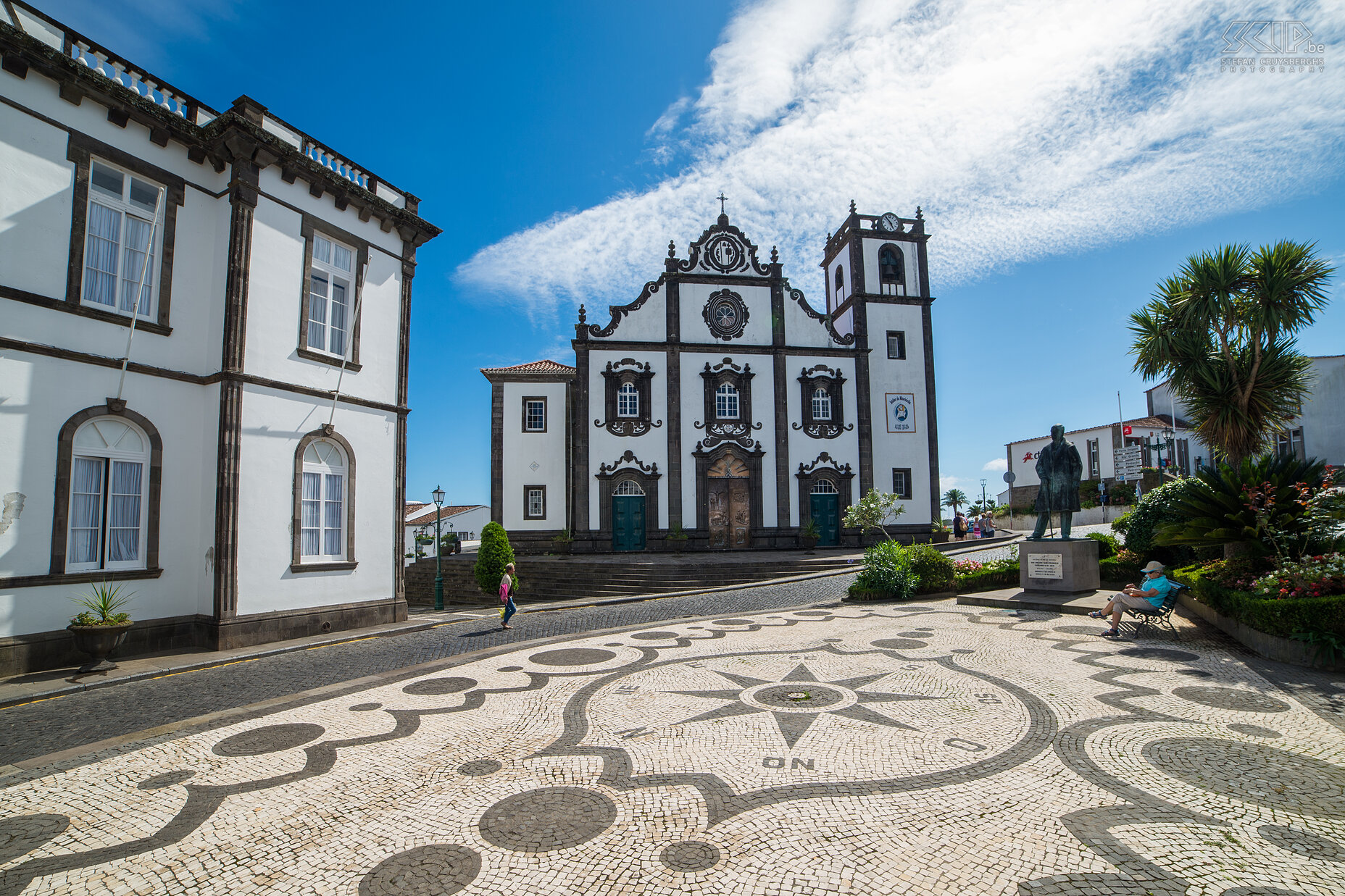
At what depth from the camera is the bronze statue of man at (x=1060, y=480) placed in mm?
12969

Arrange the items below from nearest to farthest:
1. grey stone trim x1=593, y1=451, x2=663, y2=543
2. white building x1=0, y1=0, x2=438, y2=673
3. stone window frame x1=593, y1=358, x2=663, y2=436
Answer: white building x1=0, y1=0, x2=438, y2=673, grey stone trim x1=593, y1=451, x2=663, y2=543, stone window frame x1=593, y1=358, x2=663, y2=436

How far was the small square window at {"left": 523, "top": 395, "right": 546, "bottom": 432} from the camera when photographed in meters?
28.1

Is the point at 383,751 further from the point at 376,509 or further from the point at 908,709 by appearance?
the point at 376,509

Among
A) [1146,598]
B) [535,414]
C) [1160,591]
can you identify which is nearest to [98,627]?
[1146,598]

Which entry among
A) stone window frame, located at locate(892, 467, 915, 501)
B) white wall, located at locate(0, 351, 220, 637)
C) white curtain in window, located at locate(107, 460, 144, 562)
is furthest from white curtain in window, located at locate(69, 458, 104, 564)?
stone window frame, located at locate(892, 467, 915, 501)

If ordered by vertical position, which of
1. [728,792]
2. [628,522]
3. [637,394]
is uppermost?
→ [637,394]

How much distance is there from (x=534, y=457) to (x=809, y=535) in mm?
12087

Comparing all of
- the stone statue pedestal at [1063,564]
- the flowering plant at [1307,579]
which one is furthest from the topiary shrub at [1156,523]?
the flowering plant at [1307,579]

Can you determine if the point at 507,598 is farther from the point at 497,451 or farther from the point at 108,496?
the point at 497,451

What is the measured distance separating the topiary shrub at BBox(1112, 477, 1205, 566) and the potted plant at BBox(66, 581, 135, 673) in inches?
699

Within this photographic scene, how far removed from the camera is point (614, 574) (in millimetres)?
20547

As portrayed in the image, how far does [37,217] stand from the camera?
29.1 feet

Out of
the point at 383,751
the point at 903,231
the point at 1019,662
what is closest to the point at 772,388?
the point at 903,231

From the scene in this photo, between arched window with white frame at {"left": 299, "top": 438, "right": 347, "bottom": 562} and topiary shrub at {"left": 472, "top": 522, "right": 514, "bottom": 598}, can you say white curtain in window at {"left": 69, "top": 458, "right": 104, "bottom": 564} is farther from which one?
topiary shrub at {"left": 472, "top": 522, "right": 514, "bottom": 598}
